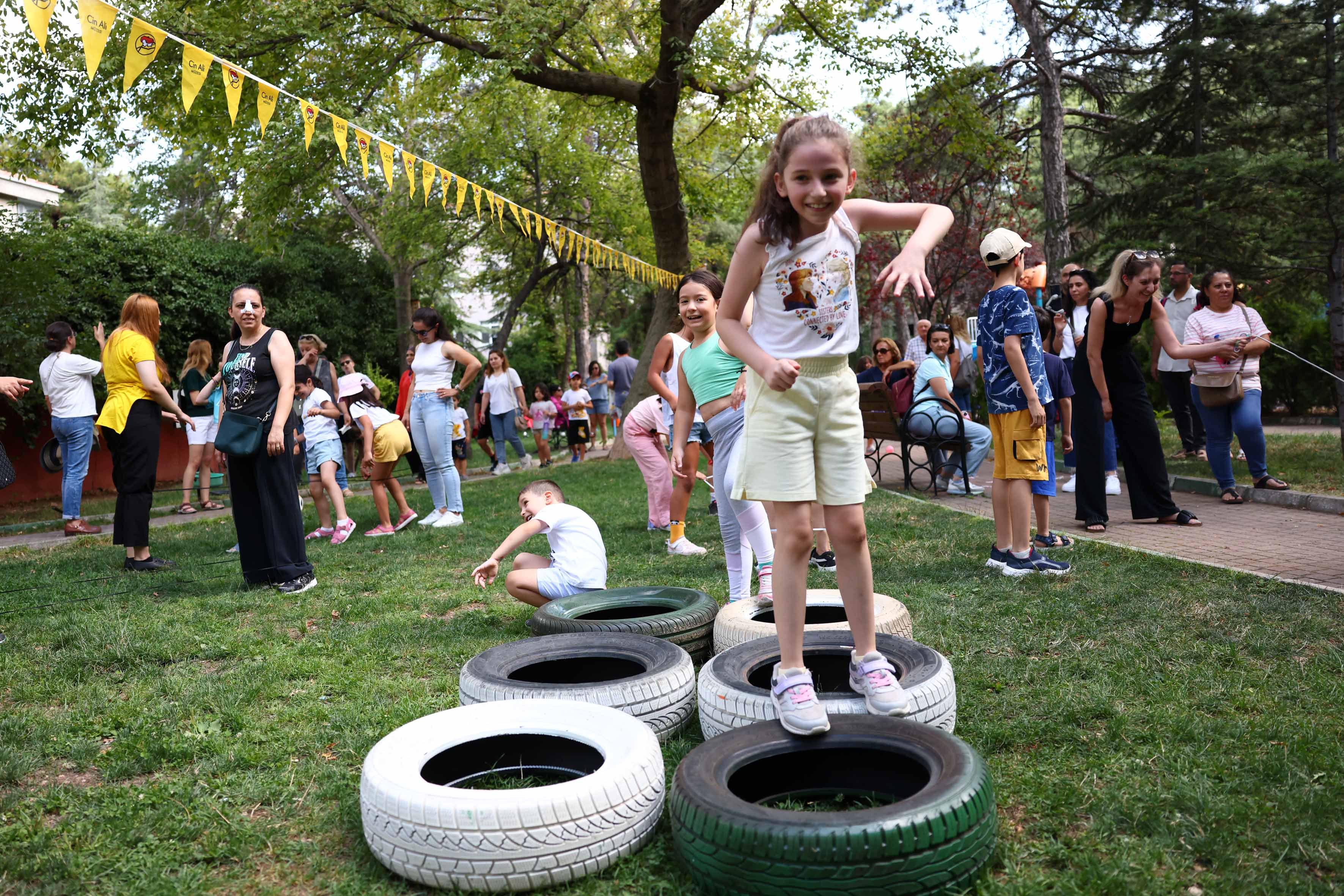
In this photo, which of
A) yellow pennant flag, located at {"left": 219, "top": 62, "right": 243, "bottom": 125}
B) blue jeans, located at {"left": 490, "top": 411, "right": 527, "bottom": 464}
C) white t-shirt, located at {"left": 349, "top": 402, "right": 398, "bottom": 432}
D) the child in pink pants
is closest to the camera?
yellow pennant flag, located at {"left": 219, "top": 62, "right": 243, "bottom": 125}

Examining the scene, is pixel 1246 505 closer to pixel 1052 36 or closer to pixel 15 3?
pixel 1052 36

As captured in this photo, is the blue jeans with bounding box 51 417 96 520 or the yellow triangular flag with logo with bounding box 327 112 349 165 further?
the blue jeans with bounding box 51 417 96 520

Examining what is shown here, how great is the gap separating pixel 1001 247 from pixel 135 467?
20.9ft

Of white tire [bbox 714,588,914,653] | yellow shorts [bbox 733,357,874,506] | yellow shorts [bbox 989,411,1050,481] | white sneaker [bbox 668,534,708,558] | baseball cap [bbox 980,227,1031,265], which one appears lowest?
white sneaker [bbox 668,534,708,558]

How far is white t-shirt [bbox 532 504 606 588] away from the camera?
4824mm

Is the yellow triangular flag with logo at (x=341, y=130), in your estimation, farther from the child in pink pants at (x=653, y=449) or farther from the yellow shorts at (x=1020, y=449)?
the yellow shorts at (x=1020, y=449)

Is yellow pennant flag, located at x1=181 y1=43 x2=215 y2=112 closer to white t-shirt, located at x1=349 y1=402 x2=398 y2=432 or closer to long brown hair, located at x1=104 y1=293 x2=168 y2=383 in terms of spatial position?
long brown hair, located at x1=104 y1=293 x2=168 y2=383

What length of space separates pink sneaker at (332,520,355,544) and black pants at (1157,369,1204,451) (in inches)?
344

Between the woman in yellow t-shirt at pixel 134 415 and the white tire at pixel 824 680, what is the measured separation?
5.50 m

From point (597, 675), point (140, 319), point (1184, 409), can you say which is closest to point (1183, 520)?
point (1184, 409)

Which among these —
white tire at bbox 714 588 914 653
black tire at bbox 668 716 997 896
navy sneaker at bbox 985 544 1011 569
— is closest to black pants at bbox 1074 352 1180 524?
navy sneaker at bbox 985 544 1011 569

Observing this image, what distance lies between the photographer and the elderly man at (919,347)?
1111cm

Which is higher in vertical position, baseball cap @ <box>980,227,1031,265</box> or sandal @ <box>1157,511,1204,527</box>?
baseball cap @ <box>980,227,1031,265</box>

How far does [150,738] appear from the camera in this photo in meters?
3.35
